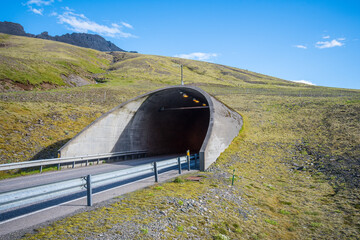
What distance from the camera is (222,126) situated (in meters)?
17.0

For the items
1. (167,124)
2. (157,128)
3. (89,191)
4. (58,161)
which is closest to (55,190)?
(89,191)

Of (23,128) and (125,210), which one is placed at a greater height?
(23,128)

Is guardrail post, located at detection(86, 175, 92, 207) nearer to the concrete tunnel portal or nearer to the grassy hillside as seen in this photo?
the grassy hillside

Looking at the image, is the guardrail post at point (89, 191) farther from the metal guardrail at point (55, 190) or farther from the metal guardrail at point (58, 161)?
the metal guardrail at point (58, 161)

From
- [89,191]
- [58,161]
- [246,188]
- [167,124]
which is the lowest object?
[246,188]

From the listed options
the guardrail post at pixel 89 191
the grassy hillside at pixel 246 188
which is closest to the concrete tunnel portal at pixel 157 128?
the grassy hillside at pixel 246 188

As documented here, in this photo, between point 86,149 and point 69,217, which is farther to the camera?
point 86,149

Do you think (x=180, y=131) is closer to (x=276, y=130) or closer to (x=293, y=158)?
(x=276, y=130)

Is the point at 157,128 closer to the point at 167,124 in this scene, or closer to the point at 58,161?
the point at 167,124

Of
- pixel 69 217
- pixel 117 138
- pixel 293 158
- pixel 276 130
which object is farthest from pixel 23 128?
pixel 276 130

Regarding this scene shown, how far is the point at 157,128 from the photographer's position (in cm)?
2316

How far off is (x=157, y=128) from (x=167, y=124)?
1.88m

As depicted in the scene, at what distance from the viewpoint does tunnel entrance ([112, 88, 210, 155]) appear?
19828 mm

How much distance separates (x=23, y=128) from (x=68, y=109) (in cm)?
714
